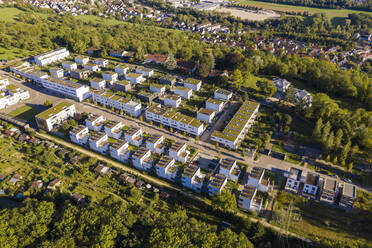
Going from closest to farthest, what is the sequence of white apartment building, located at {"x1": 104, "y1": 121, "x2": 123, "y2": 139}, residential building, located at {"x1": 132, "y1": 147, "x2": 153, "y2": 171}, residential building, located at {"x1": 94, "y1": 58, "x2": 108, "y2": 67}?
residential building, located at {"x1": 132, "y1": 147, "x2": 153, "y2": 171}, white apartment building, located at {"x1": 104, "y1": 121, "x2": 123, "y2": 139}, residential building, located at {"x1": 94, "y1": 58, "x2": 108, "y2": 67}

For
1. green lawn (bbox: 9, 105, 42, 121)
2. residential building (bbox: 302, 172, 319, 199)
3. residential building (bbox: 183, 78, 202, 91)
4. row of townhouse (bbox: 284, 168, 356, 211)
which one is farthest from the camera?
residential building (bbox: 183, 78, 202, 91)

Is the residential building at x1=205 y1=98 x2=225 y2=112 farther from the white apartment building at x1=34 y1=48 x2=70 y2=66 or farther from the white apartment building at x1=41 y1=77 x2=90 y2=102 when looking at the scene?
the white apartment building at x1=34 y1=48 x2=70 y2=66

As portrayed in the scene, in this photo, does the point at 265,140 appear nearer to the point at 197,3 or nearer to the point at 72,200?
the point at 72,200

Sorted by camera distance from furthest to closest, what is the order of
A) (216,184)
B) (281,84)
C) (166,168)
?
(281,84)
(166,168)
(216,184)

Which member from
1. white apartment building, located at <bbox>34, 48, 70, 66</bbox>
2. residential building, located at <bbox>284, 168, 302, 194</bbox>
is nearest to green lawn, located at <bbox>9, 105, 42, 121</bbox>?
white apartment building, located at <bbox>34, 48, 70, 66</bbox>

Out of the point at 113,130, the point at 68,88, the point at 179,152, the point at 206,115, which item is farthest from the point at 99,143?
the point at 68,88

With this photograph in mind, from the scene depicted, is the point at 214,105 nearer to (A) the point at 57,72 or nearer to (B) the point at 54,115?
(B) the point at 54,115
